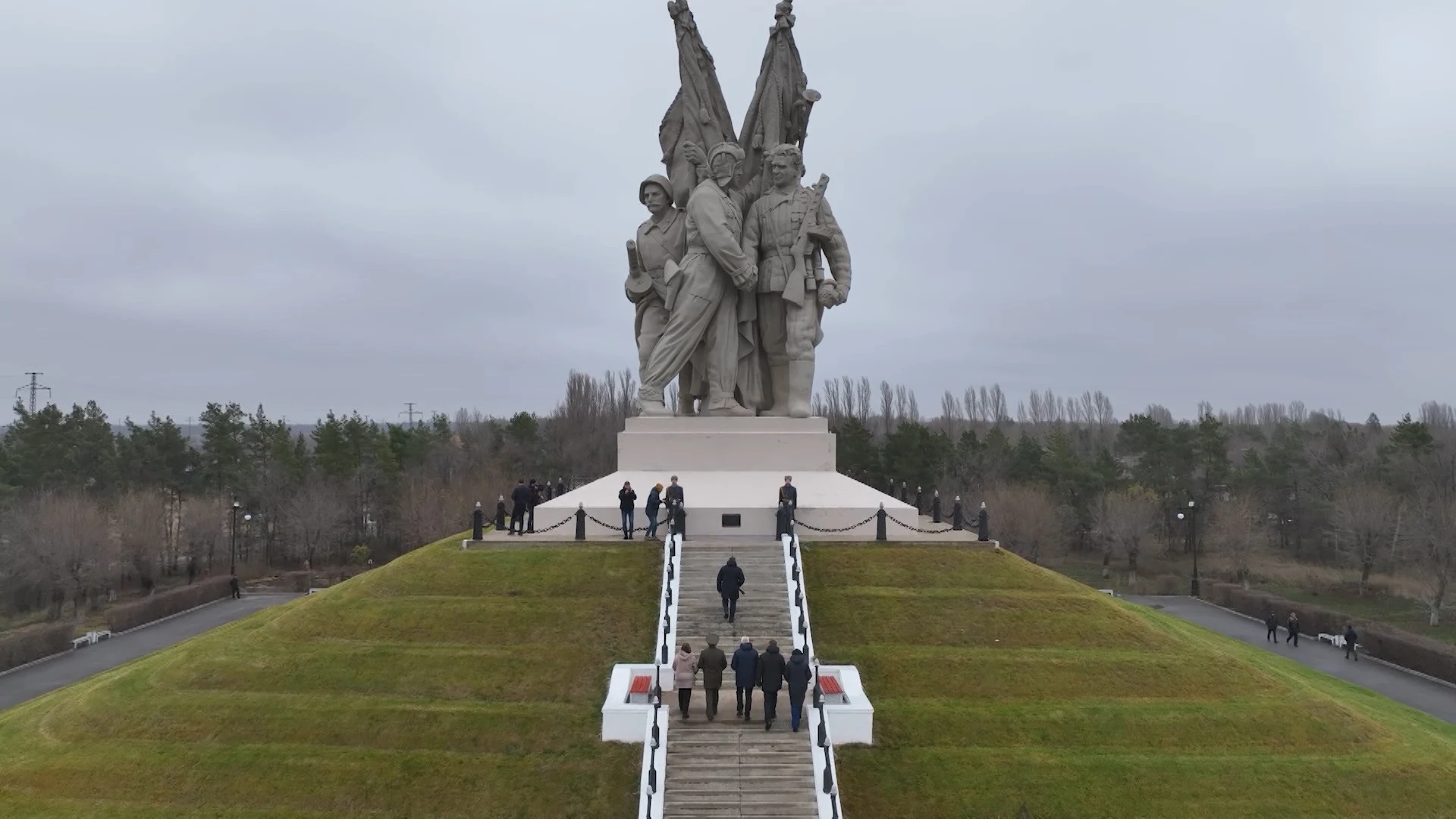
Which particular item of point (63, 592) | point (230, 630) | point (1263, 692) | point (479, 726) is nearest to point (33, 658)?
point (230, 630)

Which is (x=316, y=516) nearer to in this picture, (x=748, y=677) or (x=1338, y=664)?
(x=748, y=677)

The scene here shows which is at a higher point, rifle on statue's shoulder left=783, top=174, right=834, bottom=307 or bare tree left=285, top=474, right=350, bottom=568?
rifle on statue's shoulder left=783, top=174, right=834, bottom=307

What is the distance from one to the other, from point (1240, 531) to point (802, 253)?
38.8 meters

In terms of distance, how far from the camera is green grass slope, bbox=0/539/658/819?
12023 millimetres

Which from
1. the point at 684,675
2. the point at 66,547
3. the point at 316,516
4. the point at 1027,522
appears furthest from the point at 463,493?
the point at 684,675

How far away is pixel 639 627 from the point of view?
51.6 ft

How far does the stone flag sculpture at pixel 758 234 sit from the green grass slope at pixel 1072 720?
22.6 ft

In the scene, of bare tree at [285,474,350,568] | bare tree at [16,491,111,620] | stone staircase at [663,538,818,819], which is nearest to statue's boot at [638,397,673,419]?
stone staircase at [663,538,818,819]

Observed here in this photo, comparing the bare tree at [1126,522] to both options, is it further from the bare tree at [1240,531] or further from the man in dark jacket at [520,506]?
the man in dark jacket at [520,506]

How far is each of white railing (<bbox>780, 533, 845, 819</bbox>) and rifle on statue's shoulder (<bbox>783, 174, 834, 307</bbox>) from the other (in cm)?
756

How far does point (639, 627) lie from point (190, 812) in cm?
727

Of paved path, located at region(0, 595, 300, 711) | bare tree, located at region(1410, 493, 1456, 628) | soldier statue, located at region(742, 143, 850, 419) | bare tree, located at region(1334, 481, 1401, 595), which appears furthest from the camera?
bare tree, located at region(1334, 481, 1401, 595)

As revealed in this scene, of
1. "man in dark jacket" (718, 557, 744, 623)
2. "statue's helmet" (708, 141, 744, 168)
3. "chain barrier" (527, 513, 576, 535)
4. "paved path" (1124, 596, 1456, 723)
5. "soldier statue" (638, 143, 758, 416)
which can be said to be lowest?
"paved path" (1124, 596, 1456, 723)

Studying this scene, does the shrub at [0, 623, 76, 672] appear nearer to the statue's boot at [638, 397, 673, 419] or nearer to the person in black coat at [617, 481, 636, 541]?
the person in black coat at [617, 481, 636, 541]
